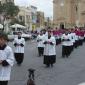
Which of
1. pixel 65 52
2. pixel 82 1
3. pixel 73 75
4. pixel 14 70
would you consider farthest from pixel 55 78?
pixel 82 1

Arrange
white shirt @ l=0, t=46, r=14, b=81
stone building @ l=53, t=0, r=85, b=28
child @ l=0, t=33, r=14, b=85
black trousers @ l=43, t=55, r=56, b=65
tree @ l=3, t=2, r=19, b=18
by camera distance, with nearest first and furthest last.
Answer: child @ l=0, t=33, r=14, b=85, white shirt @ l=0, t=46, r=14, b=81, black trousers @ l=43, t=55, r=56, b=65, tree @ l=3, t=2, r=19, b=18, stone building @ l=53, t=0, r=85, b=28

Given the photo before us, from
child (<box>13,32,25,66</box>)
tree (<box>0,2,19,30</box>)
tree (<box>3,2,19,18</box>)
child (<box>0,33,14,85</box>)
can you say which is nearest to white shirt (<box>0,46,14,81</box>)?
child (<box>0,33,14,85</box>)

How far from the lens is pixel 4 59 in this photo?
9891 millimetres

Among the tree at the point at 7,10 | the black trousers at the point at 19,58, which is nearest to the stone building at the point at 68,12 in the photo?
the tree at the point at 7,10

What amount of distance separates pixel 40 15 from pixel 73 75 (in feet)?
406

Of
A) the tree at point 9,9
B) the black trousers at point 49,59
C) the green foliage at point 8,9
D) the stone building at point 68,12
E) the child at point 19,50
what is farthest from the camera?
the stone building at point 68,12

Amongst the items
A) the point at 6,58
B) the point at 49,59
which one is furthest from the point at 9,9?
the point at 6,58

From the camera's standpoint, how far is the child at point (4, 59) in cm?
974

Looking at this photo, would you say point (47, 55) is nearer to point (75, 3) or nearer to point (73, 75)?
point (73, 75)

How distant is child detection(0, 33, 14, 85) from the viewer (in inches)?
384

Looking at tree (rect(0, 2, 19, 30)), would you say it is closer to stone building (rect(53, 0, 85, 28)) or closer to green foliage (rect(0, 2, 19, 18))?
green foliage (rect(0, 2, 19, 18))

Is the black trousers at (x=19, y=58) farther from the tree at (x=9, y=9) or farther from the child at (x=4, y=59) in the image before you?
the tree at (x=9, y=9)

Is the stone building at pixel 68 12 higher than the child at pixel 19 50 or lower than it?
lower

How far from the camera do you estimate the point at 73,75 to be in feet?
56.9
